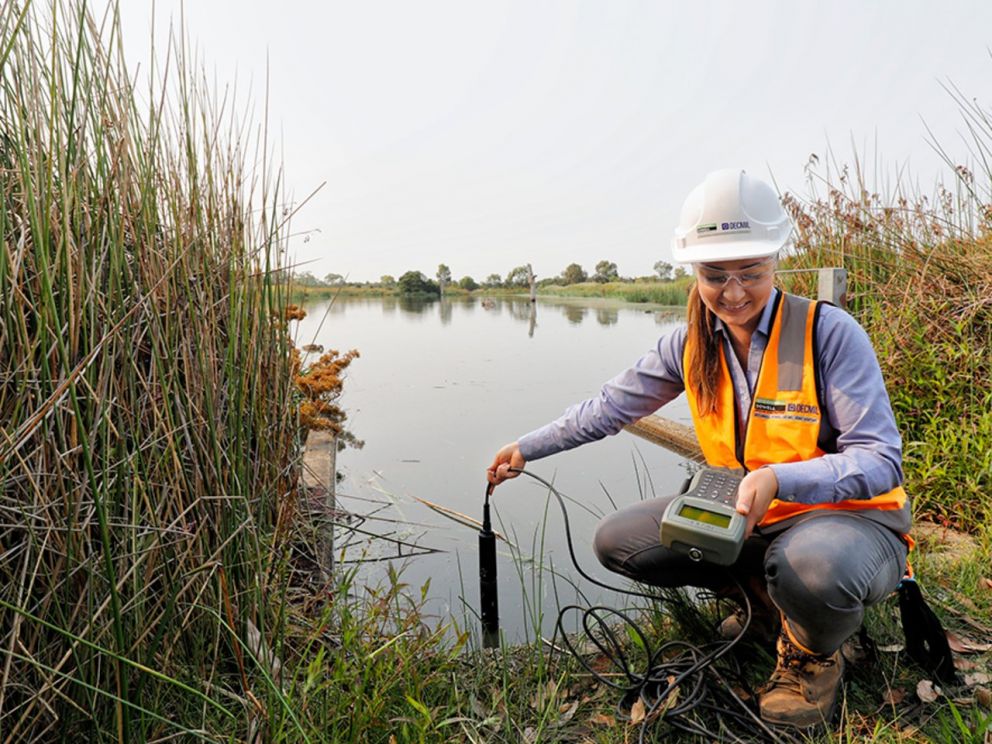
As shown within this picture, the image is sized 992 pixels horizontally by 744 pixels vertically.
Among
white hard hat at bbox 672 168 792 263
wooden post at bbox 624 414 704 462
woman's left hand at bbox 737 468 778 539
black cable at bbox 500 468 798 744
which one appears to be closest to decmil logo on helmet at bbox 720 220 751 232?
white hard hat at bbox 672 168 792 263

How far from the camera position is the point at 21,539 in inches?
49.4

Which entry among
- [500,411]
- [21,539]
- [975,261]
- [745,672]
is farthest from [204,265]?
[500,411]

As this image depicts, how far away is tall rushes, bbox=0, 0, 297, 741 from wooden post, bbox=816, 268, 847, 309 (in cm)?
264

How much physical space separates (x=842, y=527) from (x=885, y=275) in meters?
2.92

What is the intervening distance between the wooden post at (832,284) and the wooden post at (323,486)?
2.52 meters

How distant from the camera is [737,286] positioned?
168cm

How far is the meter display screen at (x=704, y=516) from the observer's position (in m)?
1.53

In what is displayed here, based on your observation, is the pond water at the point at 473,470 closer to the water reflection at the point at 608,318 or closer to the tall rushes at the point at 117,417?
the tall rushes at the point at 117,417

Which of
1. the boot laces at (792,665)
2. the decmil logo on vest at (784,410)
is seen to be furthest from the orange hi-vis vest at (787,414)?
the boot laces at (792,665)

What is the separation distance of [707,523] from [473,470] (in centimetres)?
293

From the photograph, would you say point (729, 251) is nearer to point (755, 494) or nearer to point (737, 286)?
point (737, 286)

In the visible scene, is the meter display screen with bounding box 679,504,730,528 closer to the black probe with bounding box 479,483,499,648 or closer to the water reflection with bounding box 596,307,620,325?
the black probe with bounding box 479,483,499,648

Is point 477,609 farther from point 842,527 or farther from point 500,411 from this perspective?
point 500,411

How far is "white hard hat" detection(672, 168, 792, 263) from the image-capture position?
1.68m
